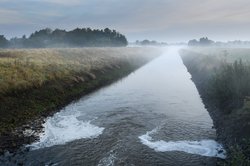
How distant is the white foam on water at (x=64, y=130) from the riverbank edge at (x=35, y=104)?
76 cm

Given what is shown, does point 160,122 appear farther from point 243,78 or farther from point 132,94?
point 132,94

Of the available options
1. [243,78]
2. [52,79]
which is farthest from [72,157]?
[52,79]

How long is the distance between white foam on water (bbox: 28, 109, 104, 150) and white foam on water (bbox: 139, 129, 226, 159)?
200 inches

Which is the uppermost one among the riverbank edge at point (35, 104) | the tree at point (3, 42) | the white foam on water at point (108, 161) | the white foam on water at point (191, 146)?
the tree at point (3, 42)

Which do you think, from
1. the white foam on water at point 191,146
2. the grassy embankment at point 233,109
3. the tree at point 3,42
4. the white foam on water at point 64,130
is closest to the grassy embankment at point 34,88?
the white foam on water at point 64,130

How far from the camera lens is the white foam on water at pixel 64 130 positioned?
25562 millimetres

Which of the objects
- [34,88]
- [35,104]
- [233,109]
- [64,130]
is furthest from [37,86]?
[233,109]

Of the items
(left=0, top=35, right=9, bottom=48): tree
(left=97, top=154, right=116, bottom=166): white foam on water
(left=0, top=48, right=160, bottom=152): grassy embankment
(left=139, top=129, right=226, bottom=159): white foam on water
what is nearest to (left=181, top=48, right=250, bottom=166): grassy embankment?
(left=139, top=129, right=226, bottom=159): white foam on water

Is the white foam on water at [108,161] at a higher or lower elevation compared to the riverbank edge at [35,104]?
lower

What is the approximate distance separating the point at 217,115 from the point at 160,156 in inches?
441

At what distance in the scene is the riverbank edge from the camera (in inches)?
1020

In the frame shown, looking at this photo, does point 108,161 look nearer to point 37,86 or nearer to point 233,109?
point 233,109

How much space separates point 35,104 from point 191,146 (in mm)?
18268

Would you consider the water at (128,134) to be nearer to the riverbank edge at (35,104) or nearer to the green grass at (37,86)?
the riverbank edge at (35,104)
